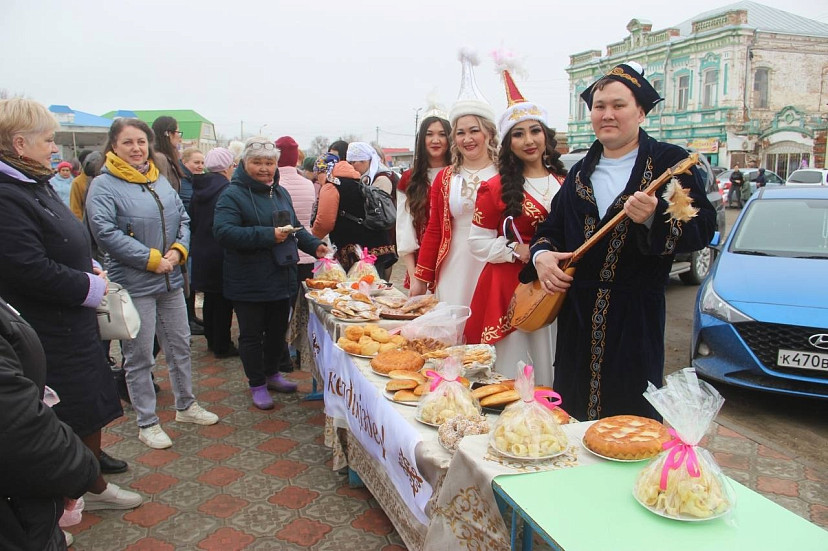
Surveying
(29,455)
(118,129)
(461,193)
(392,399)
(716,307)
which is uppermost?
(118,129)

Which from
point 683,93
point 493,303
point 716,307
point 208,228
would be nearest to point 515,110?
point 493,303

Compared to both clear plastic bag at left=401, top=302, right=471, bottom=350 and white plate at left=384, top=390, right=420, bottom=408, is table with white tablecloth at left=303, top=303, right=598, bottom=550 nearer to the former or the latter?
white plate at left=384, top=390, right=420, bottom=408

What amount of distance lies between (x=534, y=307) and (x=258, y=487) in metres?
1.92

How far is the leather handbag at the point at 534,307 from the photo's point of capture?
98.9 inches

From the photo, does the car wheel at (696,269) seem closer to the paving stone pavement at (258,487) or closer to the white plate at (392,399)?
the paving stone pavement at (258,487)

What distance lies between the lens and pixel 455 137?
3566mm

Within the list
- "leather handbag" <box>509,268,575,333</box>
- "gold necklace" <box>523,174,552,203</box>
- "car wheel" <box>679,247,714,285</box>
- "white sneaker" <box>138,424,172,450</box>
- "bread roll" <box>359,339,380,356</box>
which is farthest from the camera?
"car wheel" <box>679,247,714,285</box>

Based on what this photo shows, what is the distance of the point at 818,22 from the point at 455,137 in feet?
163

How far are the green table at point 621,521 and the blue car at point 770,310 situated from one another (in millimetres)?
3125

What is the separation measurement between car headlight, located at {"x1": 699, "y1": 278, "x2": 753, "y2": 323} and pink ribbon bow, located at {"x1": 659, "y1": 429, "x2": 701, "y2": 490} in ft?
10.7

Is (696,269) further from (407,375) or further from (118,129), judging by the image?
(118,129)

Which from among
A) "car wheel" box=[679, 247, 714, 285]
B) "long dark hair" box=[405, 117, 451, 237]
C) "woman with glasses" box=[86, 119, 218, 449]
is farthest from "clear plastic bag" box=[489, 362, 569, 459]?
"car wheel" box=[679, 247, 714, 285]

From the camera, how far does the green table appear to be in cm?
127

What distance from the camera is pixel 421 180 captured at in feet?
13.9
